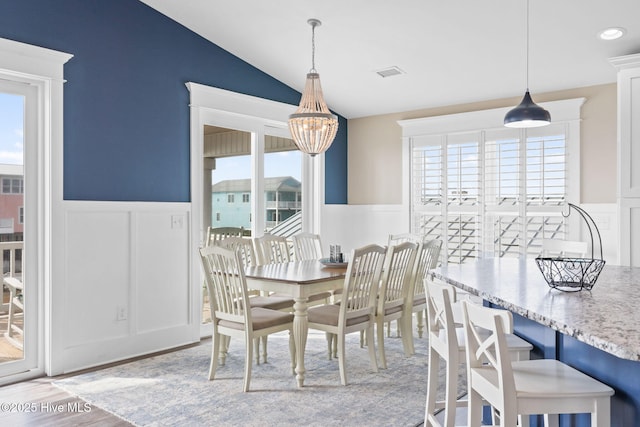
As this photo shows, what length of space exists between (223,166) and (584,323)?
4012 millimetres

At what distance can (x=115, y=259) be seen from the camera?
13.1 ft

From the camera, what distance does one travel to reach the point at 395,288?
13.2 feet

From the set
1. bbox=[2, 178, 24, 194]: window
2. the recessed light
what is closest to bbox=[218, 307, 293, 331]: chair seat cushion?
bbox=[2, 178, 24, 194]: window

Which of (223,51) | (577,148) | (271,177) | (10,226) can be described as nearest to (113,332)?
(10,226)

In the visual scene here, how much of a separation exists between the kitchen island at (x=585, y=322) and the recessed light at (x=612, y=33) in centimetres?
207

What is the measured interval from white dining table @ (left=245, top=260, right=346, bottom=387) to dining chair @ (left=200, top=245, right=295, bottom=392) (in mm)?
164

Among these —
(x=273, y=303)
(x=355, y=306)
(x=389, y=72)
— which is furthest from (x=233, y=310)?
(x=389, y=72)

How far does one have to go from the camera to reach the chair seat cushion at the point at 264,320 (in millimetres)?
3381

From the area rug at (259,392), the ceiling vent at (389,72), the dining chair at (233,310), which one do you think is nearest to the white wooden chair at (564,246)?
the area rug at (259,392)

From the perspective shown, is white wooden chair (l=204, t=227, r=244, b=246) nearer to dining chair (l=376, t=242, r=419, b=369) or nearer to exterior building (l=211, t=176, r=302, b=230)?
exterior building (l=211, t=176, r=302, b=230)

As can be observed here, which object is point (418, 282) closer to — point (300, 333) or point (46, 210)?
point (300, 333)

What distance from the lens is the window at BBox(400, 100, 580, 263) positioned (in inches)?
188

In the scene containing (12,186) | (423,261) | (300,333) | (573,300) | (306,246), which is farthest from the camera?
(306,246)

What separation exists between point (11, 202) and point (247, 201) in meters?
2.22
